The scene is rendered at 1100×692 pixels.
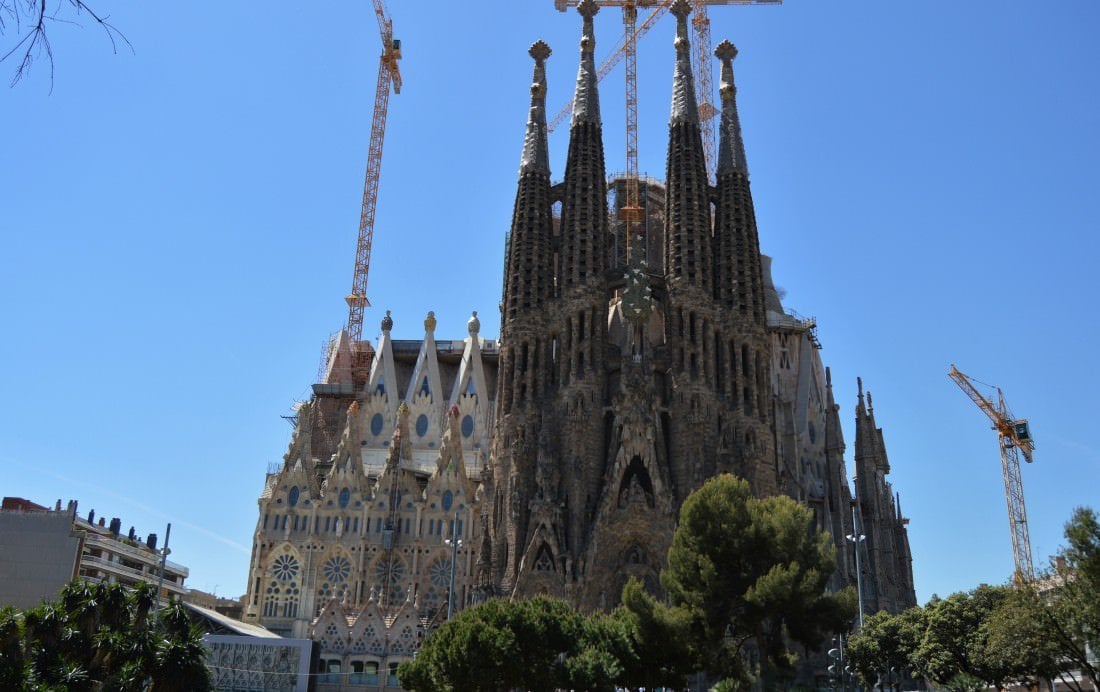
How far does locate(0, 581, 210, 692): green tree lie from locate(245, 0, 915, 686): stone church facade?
1853 centimetres

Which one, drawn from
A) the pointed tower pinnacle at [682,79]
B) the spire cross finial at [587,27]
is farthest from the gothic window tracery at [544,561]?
the spire cross finial at [587,27]

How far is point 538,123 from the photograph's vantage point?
60.9m

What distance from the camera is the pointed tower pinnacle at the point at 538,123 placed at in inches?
2350

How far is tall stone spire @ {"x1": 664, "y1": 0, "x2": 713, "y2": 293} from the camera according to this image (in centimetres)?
5584

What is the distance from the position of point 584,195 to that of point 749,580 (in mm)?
27692

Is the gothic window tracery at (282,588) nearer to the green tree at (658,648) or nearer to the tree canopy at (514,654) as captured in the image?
the tree canopy at (514,654)

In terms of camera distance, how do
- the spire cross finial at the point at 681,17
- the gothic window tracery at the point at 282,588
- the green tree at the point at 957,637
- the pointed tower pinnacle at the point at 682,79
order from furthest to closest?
the spire cross finial at the point at 681,17 → the pointed tower pinnacle at the point at 682,79 → the gothic window tracery at the point at 282,588 → the green tree at the point at 957,637

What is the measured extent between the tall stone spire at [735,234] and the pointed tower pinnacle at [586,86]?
7598 millimetres

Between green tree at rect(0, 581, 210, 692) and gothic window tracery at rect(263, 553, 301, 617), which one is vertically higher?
gothic window tracery at rect(263, 553, 301, 617)

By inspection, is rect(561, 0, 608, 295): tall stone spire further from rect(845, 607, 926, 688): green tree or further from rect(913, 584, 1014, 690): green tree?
rect(913, 584, 1014, 690): green tree

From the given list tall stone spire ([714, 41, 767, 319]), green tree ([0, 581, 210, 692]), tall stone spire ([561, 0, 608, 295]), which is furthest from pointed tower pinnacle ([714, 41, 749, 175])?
green tree ([0, 581, 210, 692])

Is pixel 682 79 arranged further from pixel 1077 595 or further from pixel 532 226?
pixel 1077 595

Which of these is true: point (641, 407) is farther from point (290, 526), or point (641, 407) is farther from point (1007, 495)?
point (1007, 495)

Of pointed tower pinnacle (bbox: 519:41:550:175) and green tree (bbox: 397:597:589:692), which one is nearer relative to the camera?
green tree (bbox: 397:597:589:692)
